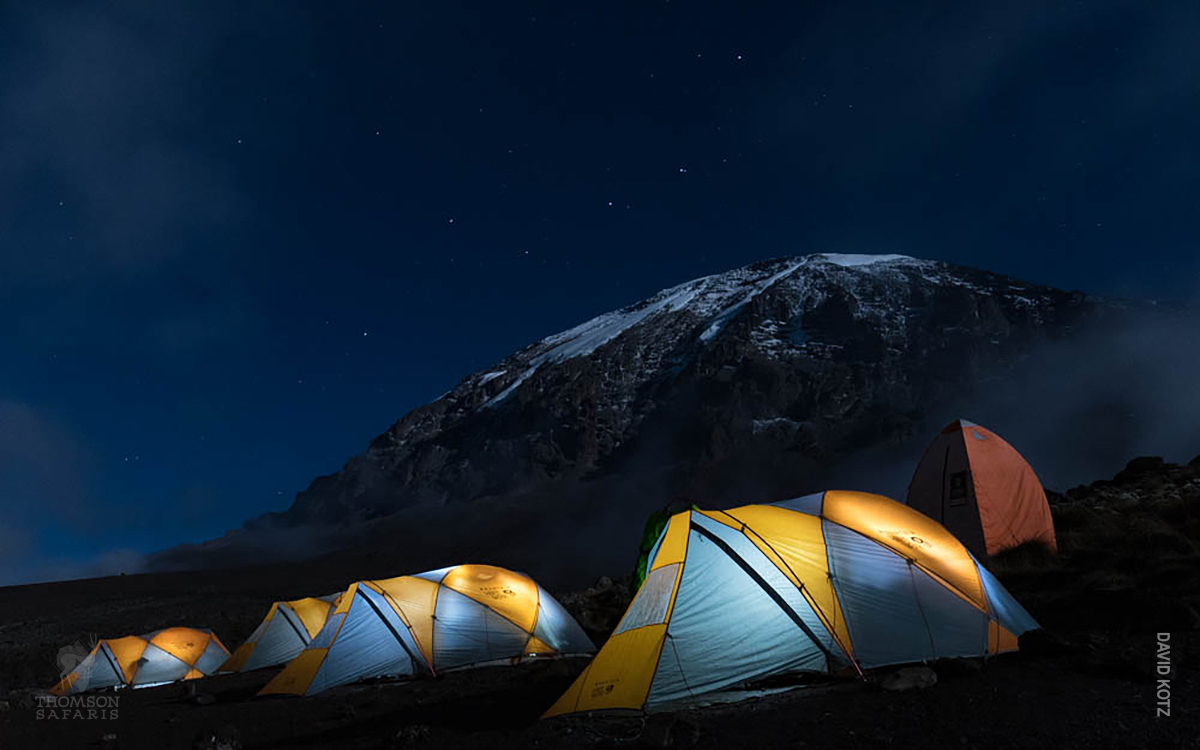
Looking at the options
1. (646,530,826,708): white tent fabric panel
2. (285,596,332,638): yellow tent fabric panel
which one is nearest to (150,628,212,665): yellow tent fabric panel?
(285,596,332,638): yellow tent fabric panel

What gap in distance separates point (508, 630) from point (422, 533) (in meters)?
85.2

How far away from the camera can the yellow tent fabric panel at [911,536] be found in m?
7.82

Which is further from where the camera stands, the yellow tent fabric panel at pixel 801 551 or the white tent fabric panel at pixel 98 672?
the white tent fabric panel at pixel 98 672

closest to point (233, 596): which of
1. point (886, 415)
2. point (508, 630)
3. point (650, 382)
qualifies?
point (508, 630)

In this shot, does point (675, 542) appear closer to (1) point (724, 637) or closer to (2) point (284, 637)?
(1) point (724, 637)

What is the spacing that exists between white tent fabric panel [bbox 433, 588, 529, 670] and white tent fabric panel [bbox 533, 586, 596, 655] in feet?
1.56

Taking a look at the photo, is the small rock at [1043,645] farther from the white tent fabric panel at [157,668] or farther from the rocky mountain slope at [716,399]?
the rocky mountain slope at [716,399]

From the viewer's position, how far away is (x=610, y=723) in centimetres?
669

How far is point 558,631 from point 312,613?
7.80 m

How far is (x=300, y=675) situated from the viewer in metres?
12.2

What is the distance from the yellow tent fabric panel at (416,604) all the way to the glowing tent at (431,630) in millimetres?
18

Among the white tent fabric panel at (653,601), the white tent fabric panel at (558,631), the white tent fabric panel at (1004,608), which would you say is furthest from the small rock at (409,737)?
the white tent fabric panel at (558,631)

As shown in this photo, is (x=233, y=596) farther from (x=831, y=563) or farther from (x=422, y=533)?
(x=831, y=563)

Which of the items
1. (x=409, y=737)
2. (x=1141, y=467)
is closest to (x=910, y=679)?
(x=409, y=737)
